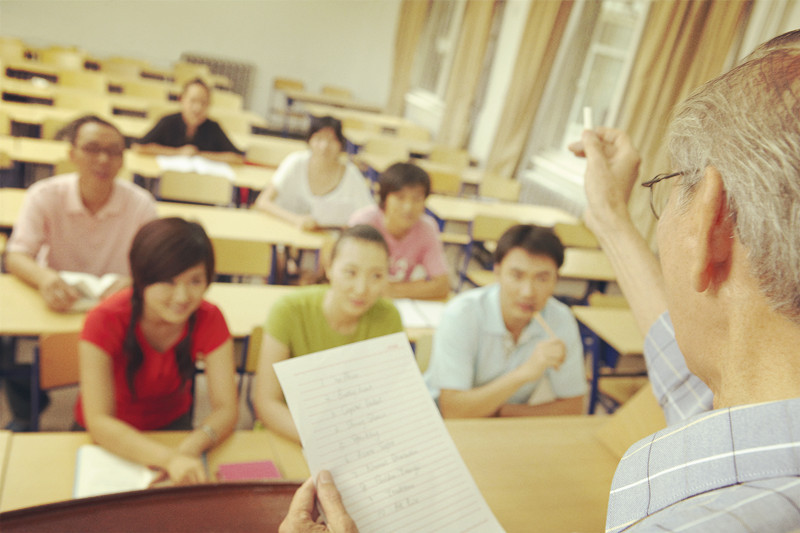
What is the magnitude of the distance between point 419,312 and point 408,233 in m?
0.54

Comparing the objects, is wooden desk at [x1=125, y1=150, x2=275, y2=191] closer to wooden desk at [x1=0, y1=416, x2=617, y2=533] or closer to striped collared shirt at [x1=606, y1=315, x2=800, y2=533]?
wooden desk at [x1=0, y1=416, x2=617, y2=533]

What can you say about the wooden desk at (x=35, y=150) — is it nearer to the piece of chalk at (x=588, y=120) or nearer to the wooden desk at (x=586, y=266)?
the wooden desk at (x=586, y=266)

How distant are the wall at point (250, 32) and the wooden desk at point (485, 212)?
6.31 meters

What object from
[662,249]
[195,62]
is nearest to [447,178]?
[662,249]

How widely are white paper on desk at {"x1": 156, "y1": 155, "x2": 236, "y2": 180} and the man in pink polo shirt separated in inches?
62.2

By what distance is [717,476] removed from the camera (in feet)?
1.50

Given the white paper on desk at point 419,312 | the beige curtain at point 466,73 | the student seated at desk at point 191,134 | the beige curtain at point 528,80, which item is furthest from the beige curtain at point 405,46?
the white paper on desk at point 419,312

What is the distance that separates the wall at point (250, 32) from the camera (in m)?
8.88

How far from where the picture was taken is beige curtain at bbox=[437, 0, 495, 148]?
7.79m

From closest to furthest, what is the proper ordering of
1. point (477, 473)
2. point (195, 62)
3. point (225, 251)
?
1. point (477, 473)
2. point (225, 251)
3. point (195, 62)

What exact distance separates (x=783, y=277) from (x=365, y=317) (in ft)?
5.45

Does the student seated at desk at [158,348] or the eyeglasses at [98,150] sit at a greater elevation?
the eyeglasses at [98,150]

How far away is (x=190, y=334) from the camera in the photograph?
5.98ft

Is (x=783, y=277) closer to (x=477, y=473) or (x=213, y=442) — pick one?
(x=477, y=473)
